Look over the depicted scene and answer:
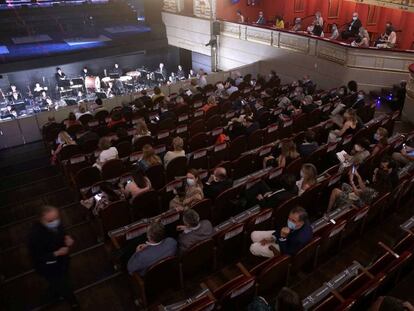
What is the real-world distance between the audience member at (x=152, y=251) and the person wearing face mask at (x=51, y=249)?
711 millimetres

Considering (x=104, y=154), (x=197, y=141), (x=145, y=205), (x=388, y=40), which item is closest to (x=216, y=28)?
(x=388, y=40)

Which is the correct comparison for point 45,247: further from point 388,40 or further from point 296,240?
point 388,40

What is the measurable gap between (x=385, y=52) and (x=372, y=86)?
97cm

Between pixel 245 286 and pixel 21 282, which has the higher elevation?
pixel 245 286

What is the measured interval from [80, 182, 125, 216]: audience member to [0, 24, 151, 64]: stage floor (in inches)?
437

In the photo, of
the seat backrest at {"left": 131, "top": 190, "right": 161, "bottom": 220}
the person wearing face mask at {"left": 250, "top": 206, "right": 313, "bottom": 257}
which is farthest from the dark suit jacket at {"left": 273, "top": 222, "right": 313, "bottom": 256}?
the seat backrest at {"left": 131, "top": 190, "right": 161, "bottom": 220}

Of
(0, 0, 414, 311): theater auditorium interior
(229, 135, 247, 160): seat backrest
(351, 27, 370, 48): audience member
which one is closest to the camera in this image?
(0, 0, 414, 311): theater auditorium interior

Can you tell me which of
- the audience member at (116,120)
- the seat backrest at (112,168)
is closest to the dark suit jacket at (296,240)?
the seat backrest at (112,168)

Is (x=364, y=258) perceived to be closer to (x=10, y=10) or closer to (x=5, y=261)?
(x=5, y=261)

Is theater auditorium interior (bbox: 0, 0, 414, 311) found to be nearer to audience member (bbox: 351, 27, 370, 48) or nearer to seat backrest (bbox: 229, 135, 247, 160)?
seat backrest (bbox: 229, 135, 247, 160)

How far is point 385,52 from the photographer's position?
9.41 m

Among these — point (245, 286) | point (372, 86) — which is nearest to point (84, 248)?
point (245, 286)

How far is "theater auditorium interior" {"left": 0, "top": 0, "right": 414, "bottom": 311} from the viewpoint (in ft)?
11.5

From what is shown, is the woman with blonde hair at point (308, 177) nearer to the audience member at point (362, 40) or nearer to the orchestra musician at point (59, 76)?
the audience member at point (362, 40)
